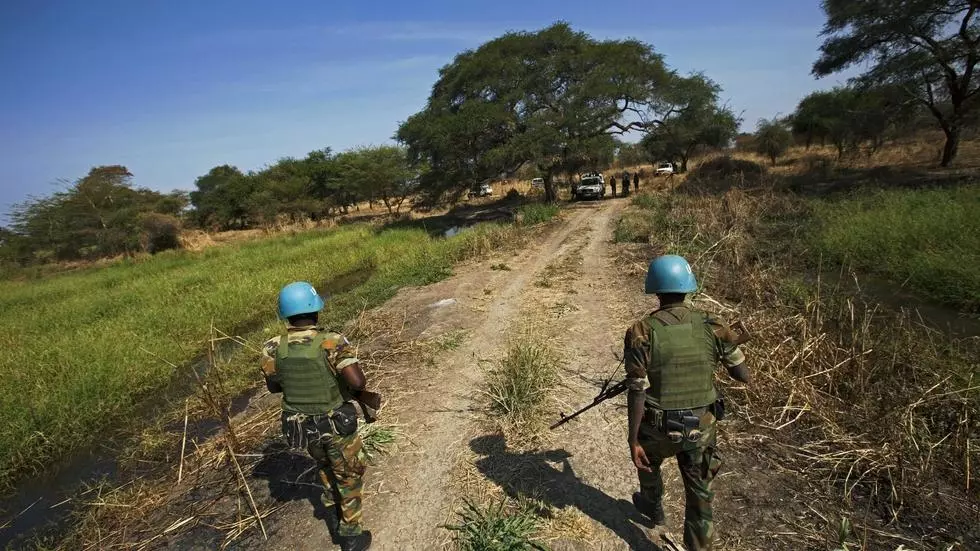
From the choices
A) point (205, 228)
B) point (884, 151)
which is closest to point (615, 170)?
point (884, 151)

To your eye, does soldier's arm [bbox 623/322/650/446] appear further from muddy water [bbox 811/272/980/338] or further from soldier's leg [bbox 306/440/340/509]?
muddy water [bbox 811/272/980/338]

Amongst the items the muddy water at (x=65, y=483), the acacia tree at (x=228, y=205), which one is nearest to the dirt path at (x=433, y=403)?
the muddy water at (x=65, y=483)

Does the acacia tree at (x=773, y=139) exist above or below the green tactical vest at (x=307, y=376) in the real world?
above

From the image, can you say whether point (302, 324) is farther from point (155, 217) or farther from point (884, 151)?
point (884, 151)

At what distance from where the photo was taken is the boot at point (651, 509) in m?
2.93

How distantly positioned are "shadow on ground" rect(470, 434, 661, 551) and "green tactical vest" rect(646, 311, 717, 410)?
3.87 feet

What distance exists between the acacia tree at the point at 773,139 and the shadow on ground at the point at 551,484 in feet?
121

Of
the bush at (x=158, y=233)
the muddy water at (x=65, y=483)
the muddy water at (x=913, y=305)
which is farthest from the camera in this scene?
the bush at (x=158, y=233)

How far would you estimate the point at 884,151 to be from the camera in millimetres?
25281

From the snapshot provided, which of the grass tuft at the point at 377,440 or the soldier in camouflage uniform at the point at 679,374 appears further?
the grass tuft at the point at 377,440

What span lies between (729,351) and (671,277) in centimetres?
55

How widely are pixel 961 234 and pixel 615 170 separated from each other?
45874 millimetres

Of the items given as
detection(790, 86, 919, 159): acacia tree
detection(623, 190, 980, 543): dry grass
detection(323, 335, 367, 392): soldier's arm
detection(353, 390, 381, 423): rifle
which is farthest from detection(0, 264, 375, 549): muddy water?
detection(790, 86, 919, 159): acacia tree

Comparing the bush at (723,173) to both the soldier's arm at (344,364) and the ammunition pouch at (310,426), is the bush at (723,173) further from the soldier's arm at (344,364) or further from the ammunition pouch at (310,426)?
the ammunition pouch at (310,426)
